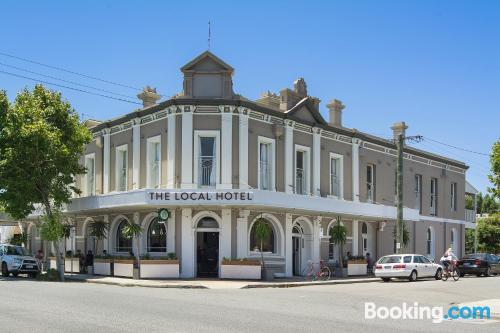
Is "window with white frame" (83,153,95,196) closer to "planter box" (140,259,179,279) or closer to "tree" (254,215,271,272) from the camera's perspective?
"planter box" (140,259,179,279)

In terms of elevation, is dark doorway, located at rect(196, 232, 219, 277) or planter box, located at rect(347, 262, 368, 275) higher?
dark doorway, located at rect(196, 232, 219, 277)

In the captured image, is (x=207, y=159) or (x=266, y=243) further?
(x=266, y=243)

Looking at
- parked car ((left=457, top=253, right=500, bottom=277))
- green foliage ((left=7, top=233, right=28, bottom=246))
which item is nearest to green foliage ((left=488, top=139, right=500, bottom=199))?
parked car ((left=457, top=253, right=500, bottom=277))

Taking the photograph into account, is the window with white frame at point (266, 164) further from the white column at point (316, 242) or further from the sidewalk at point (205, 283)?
the sidewalk at point (205, 283)

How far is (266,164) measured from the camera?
1203 inches

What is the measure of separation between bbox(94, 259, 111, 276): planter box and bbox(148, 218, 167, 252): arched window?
2.13m

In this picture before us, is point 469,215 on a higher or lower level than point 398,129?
lower

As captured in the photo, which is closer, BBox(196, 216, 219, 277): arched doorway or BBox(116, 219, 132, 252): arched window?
BBox(196, 216, 219, 277): arched doorway

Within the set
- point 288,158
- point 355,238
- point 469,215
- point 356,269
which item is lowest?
point 356,269

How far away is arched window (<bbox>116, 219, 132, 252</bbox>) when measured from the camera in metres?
32.2

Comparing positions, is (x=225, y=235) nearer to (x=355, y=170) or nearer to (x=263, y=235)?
(x=263, y=235)

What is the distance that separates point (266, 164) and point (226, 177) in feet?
8.94

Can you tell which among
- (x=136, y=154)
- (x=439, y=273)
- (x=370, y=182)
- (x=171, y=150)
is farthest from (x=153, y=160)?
(x=439, y=273)

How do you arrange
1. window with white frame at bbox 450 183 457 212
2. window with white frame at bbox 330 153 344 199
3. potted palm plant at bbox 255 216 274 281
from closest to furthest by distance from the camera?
potted palm plant at bbox 255 216 274 281 < window with white frame at bbox 330 153 344 199 < window with white frame at bbox 450 183 457 212
